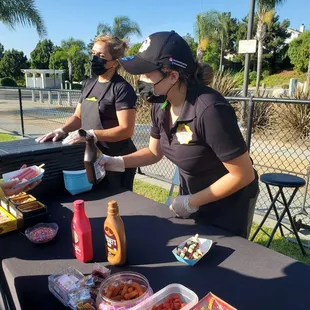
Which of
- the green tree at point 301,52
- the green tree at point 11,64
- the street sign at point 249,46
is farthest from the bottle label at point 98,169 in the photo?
the green tree at point 11,64

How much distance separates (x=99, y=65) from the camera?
107 inches

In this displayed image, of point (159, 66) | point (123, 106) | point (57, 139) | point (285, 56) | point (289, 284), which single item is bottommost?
point (289, 284)

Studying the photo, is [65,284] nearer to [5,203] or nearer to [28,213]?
[28,213]

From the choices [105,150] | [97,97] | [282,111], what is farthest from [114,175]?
[282,111]

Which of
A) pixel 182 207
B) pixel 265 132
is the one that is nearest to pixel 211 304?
pixel 182 207

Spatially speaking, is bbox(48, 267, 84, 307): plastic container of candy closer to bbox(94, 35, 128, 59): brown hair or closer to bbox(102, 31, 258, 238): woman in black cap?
bbox(102, 31, 258, 238): woman in black cap

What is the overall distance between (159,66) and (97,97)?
4.47 ft

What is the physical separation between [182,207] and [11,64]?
59.1 metres

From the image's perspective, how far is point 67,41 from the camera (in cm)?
4653

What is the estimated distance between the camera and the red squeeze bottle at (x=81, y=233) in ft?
4.29

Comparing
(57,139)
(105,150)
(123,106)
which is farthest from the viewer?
(105,150)

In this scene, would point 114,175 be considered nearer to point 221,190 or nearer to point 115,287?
point 221,190

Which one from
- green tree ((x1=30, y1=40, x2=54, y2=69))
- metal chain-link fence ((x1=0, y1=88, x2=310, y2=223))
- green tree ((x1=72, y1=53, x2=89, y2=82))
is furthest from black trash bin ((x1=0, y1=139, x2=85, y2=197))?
green tree ((x1=30, y1=40, x2=54, y2=69))

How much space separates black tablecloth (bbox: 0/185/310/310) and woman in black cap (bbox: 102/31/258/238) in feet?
0.54
